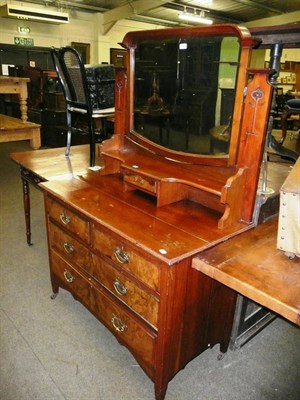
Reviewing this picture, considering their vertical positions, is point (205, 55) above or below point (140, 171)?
above

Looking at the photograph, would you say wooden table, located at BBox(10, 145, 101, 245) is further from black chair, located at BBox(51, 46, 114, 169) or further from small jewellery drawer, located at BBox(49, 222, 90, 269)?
small jewellery drawer, located at BBox(49, 222, 90, 269)

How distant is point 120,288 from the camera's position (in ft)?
4.38

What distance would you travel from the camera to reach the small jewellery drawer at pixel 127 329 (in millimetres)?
1268

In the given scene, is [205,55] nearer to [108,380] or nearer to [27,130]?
[108,380]

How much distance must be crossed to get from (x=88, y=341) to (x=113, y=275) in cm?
55

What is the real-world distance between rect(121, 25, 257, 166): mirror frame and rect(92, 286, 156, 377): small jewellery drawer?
738mm

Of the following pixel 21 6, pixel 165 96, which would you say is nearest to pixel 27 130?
pixel 165 96

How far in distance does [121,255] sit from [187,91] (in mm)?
783

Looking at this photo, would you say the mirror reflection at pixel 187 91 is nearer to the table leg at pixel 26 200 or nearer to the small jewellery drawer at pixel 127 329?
the small jewellery drawer at pixel 127 329

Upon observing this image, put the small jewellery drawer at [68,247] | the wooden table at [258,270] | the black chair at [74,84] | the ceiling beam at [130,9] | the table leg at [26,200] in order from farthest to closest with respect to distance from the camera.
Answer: the ceiling beam at [130,9] → the table leg at [26,200] → the black chair at [74,84] → the small jewellery drawer at [68,247] → the wooden table at [258,270]

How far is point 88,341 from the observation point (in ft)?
5.47

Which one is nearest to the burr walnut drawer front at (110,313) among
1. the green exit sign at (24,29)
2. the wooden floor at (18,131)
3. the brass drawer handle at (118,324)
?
the brass drawer handle at (118,324)

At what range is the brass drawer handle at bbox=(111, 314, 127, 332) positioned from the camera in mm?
1378

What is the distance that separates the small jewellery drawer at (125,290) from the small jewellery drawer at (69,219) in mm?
134
